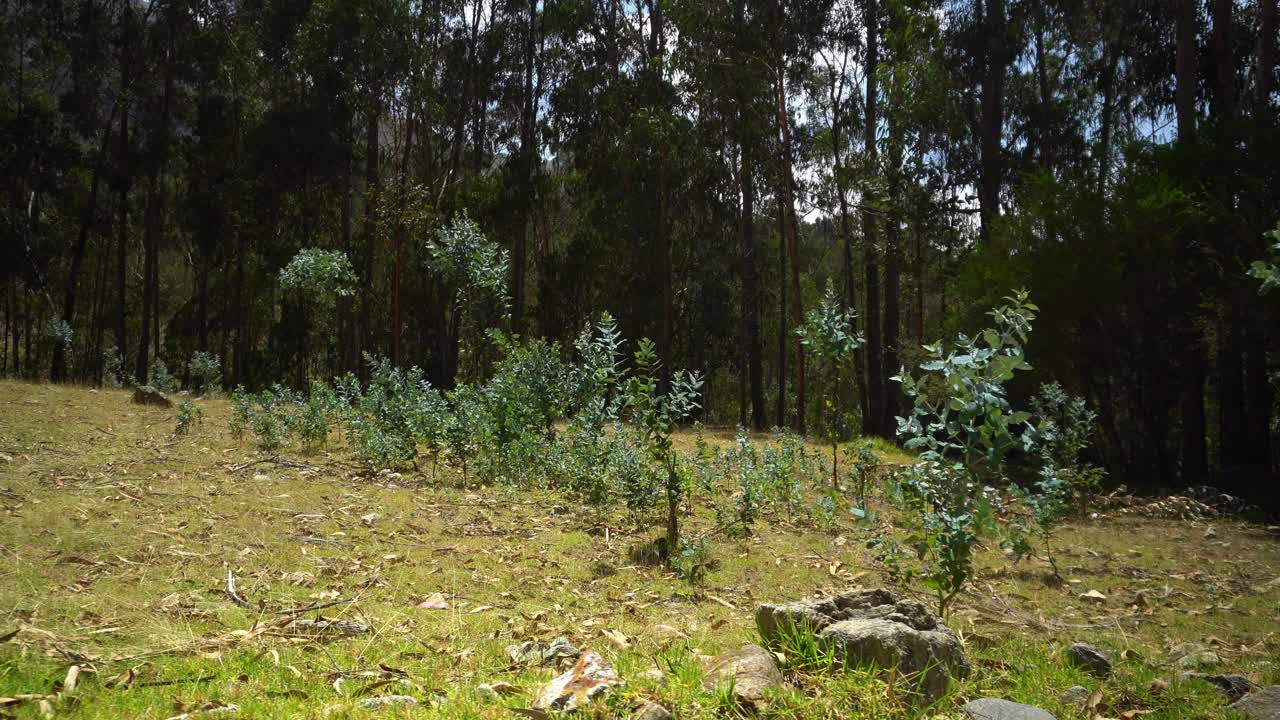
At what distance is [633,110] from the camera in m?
22.8

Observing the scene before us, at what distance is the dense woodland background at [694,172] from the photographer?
484 inches

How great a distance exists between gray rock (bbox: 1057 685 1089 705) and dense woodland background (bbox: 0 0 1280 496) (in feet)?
31.3

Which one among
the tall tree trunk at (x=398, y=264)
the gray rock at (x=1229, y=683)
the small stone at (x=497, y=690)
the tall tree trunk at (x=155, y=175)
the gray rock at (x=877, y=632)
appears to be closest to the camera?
the small stone at (x=497, y=690)

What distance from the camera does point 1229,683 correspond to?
3.43 m

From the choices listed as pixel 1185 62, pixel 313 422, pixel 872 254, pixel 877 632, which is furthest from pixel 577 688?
pixel 872 254

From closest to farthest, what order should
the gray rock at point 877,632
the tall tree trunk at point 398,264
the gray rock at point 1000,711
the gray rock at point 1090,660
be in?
the gray rock at point 1000,711 < the gray rock at point 877,632 < the gray rock at point 1090,660 < the tall tree trunk at point 398,264

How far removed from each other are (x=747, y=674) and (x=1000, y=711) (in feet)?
2.89

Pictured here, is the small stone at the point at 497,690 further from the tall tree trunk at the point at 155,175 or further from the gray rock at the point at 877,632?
the tall tree trunk at the point at 155,175

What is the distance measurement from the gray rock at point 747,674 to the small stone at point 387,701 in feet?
3.54

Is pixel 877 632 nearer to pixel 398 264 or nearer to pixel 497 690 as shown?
pixel 497 690

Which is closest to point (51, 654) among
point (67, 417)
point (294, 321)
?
point (67, 417)

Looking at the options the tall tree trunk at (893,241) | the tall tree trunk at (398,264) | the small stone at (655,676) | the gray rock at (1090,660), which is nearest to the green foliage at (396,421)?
the small stone at (655,676)

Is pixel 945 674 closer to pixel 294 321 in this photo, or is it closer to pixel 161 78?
pixel 161 78

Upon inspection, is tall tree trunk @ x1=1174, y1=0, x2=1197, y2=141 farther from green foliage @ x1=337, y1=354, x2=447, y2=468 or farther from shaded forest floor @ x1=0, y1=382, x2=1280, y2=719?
green foliage @ x1=337, y1=354, x2=447, y2=468
